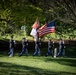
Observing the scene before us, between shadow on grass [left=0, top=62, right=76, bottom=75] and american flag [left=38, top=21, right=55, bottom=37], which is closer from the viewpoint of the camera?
shadow on grass [left=0, top=62, right=76, bottom=75]

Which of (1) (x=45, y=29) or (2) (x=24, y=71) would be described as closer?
(2) (x=24, y=71)

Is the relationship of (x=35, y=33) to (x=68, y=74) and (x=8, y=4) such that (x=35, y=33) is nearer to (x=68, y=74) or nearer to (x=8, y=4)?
(x=68, y=74)

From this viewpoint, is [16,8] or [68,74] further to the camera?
[16,8]

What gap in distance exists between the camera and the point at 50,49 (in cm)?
2870

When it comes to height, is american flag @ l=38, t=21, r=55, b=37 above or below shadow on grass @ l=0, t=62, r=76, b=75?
above

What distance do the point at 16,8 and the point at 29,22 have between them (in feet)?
9.01

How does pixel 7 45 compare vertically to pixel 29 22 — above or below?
below

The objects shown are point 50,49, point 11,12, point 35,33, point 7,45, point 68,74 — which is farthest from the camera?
point 7,45

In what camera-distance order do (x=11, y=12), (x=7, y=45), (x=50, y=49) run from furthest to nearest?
(x=7, y=45) → (x=11, y=12) → (x=50, y=49)

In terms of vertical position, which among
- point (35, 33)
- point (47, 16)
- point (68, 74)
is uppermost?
point (47, 16)

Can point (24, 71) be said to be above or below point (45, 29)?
below

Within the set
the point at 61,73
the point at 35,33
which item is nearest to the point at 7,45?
the point at 35,33

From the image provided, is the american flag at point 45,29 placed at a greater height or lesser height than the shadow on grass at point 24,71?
greater

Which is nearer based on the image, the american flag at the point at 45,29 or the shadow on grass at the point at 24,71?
the shadow on grass at the point at 24,71
